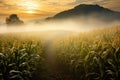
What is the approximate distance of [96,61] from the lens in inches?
405

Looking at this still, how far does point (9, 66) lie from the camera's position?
33.2 feet

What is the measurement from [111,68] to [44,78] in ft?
12.6

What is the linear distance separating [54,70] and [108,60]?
5467 millimetres

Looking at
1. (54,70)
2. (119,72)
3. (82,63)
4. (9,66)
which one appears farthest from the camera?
(54,70)

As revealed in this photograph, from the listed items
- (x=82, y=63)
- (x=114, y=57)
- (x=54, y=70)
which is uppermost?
(x=114, y=57)

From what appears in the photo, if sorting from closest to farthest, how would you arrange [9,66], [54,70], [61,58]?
1. [9,66]
2. [54,70]
3. [61,58]

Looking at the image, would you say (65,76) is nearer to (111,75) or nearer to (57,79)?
(57,79)

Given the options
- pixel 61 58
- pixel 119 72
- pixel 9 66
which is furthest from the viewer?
pixel 61 58

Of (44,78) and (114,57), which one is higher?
(114,57)

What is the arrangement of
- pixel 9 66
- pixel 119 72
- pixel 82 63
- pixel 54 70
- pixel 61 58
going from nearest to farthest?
1. pixel 119 72
2. pixel 9 66
3. pixel 82 63
4. pixel 54 70
5. pixel 61 58

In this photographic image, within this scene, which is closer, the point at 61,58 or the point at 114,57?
the point at 114,57

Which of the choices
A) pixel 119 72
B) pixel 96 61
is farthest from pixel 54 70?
pixel 119 72

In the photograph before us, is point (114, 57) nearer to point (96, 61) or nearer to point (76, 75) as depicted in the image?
point (96, 61)

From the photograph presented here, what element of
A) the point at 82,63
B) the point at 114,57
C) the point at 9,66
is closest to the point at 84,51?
the point at 82,63
